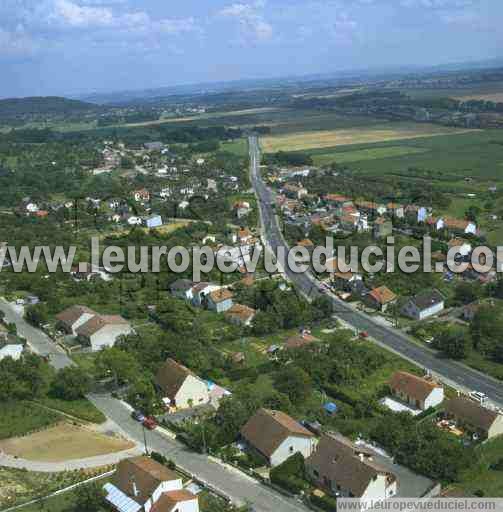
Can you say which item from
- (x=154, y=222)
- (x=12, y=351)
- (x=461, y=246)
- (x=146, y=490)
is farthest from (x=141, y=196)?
(x=146, y=490)

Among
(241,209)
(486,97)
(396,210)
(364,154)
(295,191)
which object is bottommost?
(396,210)

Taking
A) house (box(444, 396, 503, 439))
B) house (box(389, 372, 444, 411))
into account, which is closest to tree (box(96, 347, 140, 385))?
house (box(389, 372, 444, 411))

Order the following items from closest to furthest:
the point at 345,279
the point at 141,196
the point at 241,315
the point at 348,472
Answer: the point at 348,472, the point at 241,315, the point at 345,279, the point at 141,196

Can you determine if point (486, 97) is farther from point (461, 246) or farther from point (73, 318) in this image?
point (73, 318)

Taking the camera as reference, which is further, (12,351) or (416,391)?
(12,351)

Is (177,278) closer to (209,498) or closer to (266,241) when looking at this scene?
(266,241)

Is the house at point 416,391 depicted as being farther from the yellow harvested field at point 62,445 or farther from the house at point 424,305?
the yellow harvested field at point 62,445

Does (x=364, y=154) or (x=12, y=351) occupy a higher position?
(x=364, y=154)
